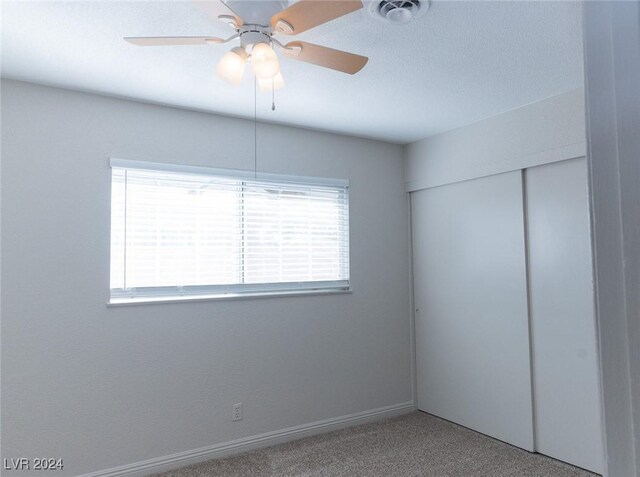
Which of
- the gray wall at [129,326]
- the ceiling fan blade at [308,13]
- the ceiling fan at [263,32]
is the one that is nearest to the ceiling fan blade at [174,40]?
the ceiling fan at [263,32]

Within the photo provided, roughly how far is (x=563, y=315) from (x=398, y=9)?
7.28ft

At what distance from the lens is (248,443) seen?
312 cm

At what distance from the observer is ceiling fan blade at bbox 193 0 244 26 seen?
147 cm

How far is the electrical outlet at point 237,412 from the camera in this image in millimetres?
3092

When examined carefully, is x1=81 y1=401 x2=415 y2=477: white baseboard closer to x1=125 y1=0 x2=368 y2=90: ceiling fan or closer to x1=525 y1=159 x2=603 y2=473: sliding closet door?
x1=525 y1=159 x2=603 y2=473: sliding closet door

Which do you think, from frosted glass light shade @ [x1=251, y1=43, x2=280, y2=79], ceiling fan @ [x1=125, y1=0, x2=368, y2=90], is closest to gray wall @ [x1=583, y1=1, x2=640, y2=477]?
ceiling fan @ [x1=125, y1=0, x2=368, y2=90]

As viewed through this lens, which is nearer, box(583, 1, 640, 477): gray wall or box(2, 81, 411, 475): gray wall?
box(583, 1, 640, 477): gray wall

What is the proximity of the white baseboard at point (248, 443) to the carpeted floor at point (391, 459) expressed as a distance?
0.05 m

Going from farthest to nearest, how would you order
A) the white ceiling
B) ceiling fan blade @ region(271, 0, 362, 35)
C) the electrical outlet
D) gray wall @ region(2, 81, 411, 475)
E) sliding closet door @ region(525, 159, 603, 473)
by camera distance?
the electrical outlet
sliding closet door @ region(525, 159, 603, 473)
gray wall @ region(2, 81, 411, 475)
the white ceiling
ceiling fan blade @ region(271, 0, 362, 35)

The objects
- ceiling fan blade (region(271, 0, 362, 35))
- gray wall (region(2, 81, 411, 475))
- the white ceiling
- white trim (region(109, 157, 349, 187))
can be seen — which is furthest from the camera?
white trim (region(109, 157, 349, 187))

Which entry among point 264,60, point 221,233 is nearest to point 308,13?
point 264,60

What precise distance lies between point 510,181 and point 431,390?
75.9 inches

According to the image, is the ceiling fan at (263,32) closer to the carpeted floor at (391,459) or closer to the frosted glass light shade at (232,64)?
the frosted glass light shade at (232,64)

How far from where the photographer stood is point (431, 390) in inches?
151
